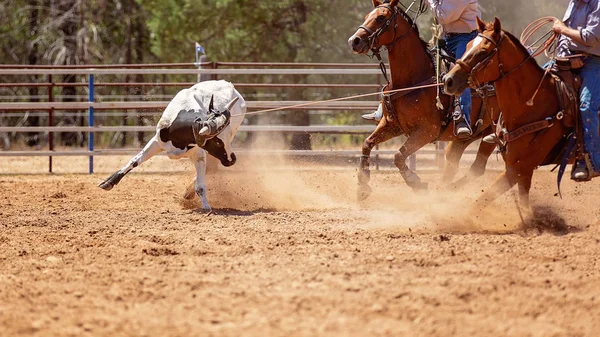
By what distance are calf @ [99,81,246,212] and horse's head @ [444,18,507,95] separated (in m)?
3.02

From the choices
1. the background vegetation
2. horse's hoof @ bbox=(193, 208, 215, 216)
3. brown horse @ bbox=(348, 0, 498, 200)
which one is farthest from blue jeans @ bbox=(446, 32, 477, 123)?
the background vegetation

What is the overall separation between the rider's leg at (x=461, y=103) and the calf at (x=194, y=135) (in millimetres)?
2461

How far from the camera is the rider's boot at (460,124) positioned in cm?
809

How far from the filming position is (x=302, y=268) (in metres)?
5.40

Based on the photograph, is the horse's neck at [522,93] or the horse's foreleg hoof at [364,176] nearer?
the horse's neck at [522,93]

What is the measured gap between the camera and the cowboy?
21.9ft

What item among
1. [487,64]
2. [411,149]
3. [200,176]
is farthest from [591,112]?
[200,176]

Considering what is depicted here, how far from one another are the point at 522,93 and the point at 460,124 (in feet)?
4.54

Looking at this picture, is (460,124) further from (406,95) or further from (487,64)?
(487,64)

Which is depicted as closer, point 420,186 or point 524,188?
point 524,188

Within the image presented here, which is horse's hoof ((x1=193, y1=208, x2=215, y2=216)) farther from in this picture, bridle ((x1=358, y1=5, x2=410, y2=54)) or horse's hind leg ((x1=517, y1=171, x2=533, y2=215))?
horse's hind leg ((x1=517, y1=171, x2=533, y2=215))

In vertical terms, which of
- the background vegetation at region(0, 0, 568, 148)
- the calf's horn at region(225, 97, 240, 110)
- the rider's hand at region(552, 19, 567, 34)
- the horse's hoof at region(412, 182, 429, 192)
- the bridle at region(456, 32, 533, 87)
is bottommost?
the horse's hoof at region(412, 182, 429, 192)

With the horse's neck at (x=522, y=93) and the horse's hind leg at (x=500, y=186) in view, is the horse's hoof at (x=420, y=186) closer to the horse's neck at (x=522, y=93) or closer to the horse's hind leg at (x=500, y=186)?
the horse's hind leg at (x=500, y=186)

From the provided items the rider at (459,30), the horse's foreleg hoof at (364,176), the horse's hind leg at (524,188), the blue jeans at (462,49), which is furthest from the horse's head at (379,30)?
the horse's hind leg at (524,188)
